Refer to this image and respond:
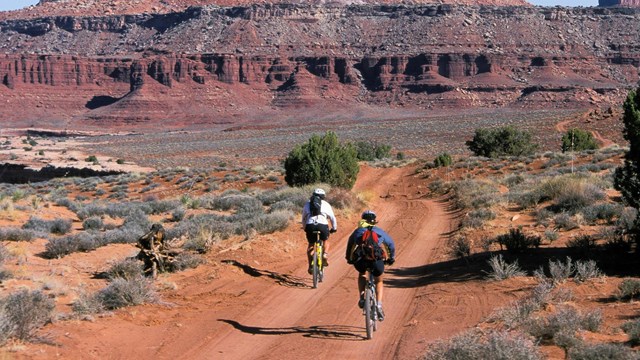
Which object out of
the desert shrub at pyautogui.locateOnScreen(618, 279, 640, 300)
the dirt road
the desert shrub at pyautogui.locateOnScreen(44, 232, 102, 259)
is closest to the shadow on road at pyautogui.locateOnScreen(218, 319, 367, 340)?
the dirt road

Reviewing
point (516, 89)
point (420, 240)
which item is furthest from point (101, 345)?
point (516, 89)

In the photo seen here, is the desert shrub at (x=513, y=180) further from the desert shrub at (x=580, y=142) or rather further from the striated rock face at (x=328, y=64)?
the striated rock face at (x=328, y=64)

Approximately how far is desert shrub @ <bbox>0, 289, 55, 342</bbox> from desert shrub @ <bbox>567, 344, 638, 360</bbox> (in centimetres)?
554

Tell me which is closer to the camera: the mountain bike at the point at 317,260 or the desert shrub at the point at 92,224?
the mountain bike at the point at 317,260

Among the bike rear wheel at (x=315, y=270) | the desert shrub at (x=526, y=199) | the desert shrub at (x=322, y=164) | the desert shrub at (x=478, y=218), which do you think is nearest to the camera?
the bike rear wheel at (x=315, y=270)

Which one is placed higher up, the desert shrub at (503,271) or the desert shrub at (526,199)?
the desert shrub at (503,271)

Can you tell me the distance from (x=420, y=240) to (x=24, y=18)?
185 meters

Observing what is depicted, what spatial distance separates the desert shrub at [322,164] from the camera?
30.4 m

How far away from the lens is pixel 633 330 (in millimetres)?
8188

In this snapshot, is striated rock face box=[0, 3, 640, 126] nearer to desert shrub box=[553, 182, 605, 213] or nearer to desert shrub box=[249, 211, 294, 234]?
desert shrub box=[553, 182, 605, 213]

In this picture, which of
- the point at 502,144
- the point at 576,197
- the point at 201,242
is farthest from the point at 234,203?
the point at 502,144

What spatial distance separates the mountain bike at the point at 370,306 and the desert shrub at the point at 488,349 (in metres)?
1.55

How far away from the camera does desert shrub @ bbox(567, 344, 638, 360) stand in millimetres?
7215

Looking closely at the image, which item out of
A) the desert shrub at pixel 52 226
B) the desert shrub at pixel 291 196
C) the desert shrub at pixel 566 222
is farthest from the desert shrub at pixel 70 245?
the desert shrub at pixel 566 222
